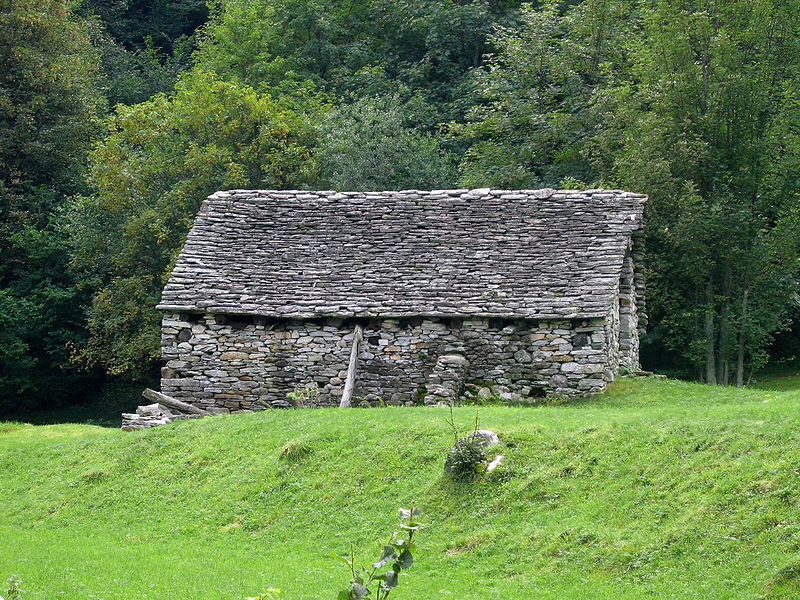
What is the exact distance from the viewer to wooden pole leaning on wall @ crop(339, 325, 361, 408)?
22828mm

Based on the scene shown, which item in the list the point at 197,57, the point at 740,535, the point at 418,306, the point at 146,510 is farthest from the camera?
the point at 197,57

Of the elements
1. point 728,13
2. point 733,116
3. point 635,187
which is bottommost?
point 635,187

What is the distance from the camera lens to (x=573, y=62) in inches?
A: 1435

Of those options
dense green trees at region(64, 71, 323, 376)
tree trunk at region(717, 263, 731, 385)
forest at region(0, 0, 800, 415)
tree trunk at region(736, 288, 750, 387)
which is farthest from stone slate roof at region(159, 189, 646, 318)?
dense green trees at region(64, 71, 323, 376)

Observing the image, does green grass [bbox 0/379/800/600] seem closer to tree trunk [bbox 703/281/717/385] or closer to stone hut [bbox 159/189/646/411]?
stone hut [bbox 159/189/646/411]

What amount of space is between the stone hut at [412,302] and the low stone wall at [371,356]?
0.03 m

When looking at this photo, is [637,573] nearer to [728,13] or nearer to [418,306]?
[418,306]

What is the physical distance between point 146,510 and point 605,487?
8195mm

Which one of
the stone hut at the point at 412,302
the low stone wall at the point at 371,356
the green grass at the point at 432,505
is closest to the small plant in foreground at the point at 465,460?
the green grass at the point at 432,505

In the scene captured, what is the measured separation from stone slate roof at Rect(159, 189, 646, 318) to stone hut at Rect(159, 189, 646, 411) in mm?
42

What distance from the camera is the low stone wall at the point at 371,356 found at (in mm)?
22906

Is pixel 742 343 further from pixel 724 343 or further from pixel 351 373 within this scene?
pixel 351 373

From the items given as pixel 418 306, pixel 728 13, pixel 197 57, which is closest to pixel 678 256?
pixel 728 13

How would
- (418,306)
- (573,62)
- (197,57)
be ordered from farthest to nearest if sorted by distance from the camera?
(197,57), (573,62), (418,306)
